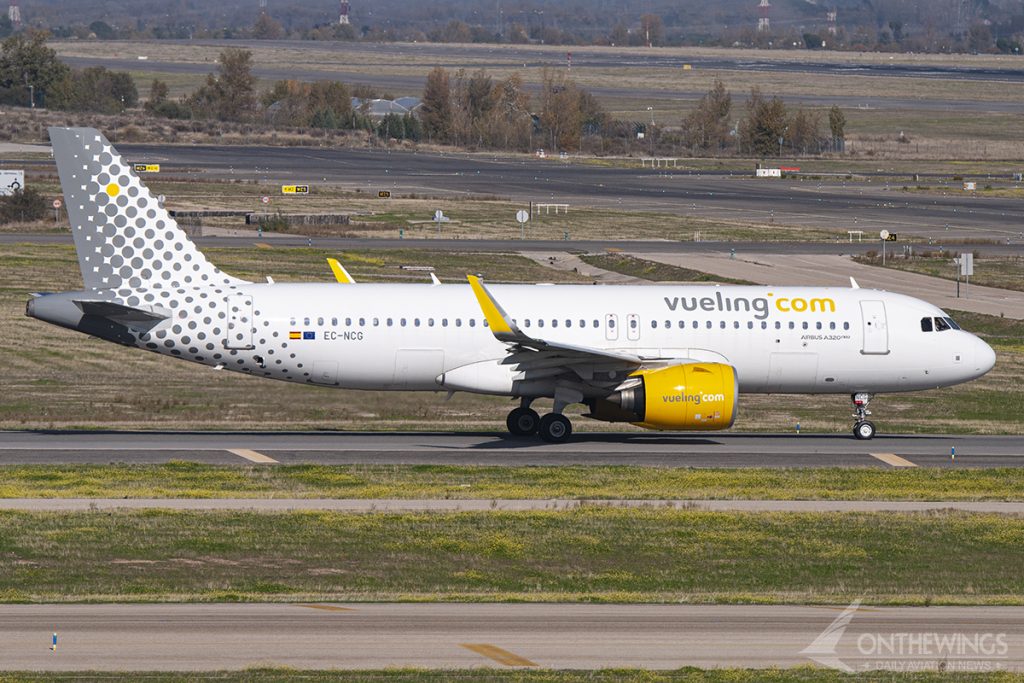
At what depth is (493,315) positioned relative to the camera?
36.8 meters

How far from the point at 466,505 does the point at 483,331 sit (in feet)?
27.8

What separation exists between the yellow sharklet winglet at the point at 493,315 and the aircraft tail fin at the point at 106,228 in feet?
23.7

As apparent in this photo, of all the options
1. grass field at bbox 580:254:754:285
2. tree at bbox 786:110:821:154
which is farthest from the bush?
tree at bbox 786:110:821:154

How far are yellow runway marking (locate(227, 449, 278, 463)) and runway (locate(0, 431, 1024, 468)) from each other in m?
0.02

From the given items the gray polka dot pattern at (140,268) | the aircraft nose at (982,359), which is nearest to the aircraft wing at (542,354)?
the gray polka dot pattern at (140,268)

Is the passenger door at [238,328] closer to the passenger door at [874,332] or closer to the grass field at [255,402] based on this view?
the grass field at [255,402]

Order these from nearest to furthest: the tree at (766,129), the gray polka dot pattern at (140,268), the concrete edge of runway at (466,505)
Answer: the concrete edge of runway at (466,505) → the gray polka dot pattern at (140,268) → the tree at (766,129)

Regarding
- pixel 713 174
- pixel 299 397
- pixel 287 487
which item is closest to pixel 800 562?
pixel 287 487

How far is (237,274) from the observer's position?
7112 cm

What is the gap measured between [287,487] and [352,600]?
9055mm

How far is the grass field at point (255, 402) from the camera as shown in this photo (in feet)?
136

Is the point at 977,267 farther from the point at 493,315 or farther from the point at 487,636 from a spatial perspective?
the point at 487,636

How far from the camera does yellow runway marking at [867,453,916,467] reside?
36938 millimetres

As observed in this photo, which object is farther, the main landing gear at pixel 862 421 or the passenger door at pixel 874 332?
the main landing gear at pixel 862 421
